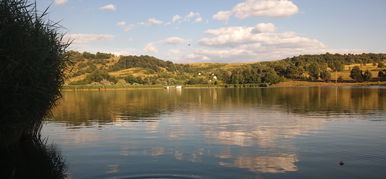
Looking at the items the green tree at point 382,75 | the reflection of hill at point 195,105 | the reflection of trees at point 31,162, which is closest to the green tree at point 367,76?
the green tree at point 382,75

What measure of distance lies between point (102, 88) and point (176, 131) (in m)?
130

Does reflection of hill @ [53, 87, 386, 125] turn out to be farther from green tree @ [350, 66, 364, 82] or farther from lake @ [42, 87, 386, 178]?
green tree @ [350, 66, 364, 82]

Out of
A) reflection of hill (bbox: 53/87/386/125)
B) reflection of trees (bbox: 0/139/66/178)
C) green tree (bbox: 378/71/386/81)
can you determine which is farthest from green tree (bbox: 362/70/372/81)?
reflection of trees (bbox: 0/139/66/178)

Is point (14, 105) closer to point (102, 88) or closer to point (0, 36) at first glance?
point (0, 36)

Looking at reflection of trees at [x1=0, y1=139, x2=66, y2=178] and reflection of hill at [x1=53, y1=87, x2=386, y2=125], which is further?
reflection of hill at [x1=53, y1=87, x2=386, y2=125]

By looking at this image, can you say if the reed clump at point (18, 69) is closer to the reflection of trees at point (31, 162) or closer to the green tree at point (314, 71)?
the reflection of trees at point (31, 162)

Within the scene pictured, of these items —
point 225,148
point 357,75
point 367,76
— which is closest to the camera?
point 225,148

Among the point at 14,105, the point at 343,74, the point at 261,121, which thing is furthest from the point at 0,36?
the point at 343,74

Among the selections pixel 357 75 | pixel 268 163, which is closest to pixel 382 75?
pixel 357 75

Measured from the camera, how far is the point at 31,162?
1502 centimetres

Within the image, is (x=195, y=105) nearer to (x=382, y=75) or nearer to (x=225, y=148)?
(x=225, y=148)

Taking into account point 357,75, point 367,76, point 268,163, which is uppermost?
point 357,75

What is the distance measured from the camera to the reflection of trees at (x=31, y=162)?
1314 centimetres

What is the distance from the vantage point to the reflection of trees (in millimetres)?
13141
